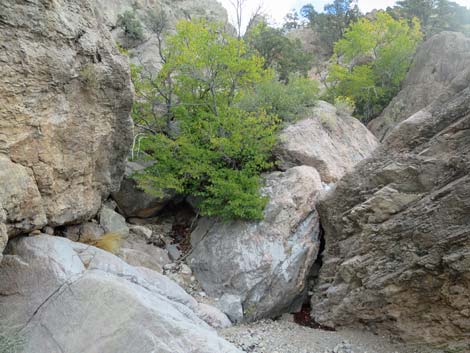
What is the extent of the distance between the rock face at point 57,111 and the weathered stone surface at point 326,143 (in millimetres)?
5359

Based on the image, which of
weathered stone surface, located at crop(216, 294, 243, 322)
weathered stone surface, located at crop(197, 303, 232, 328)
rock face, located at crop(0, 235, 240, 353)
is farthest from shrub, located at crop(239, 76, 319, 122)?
rock face, located at crop(0, 235, 240, 353)

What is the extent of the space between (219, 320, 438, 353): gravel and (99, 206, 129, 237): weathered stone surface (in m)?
3.52

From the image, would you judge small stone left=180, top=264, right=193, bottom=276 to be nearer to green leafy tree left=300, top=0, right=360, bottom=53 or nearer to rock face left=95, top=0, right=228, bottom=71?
rock face left=95, top=0, right=228, bottom=71

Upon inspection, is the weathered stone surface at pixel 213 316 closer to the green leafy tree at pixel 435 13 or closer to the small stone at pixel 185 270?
the small stone at pixel 185 270

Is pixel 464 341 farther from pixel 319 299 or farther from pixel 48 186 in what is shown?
pixel 48 186

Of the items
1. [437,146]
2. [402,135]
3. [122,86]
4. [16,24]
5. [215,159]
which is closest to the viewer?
[16,24]

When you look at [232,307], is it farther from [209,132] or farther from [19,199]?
[19,199]

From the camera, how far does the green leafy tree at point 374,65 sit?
18984 millimetres

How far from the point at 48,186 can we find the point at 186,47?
22.0 ft

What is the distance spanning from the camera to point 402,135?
8.45m

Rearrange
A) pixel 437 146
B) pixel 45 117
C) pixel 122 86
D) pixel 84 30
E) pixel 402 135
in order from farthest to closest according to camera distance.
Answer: pixel 402 135 < pixel 437 146 < pixel 122 86 < pixel 84 30 < pixel 45 117

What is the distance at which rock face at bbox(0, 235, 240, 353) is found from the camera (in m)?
4.70

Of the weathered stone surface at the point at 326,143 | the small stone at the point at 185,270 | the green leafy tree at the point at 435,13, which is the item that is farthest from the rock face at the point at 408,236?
the green leafy tree at the point at 435,13

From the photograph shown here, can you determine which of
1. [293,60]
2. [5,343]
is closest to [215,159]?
[5,343]
